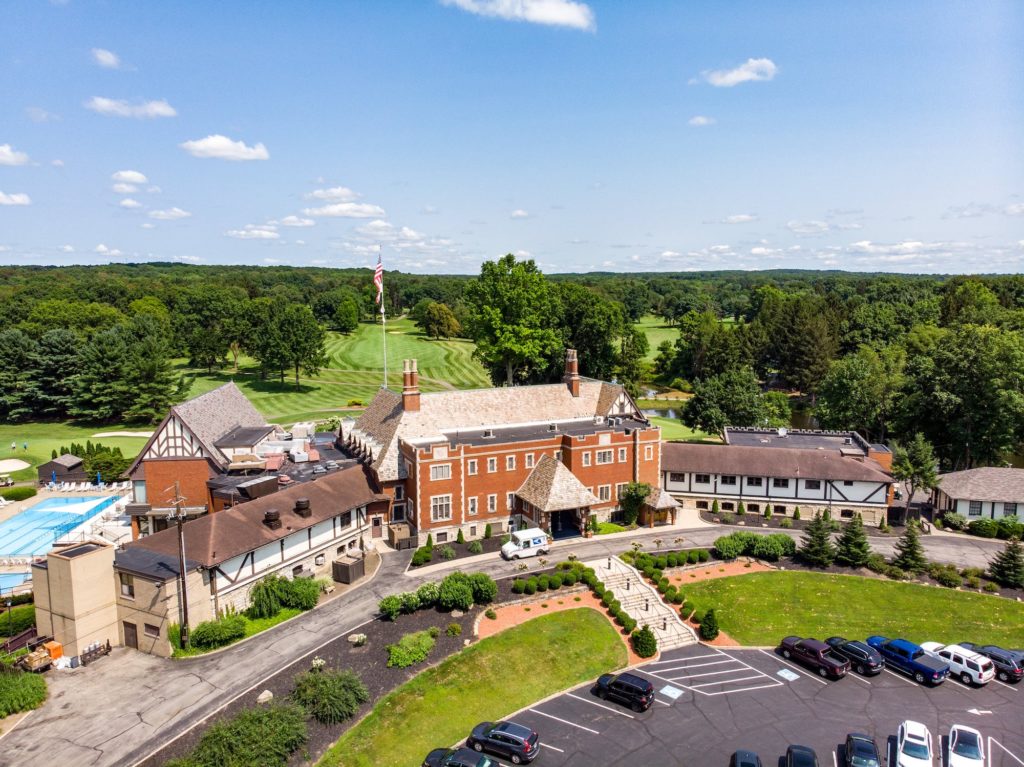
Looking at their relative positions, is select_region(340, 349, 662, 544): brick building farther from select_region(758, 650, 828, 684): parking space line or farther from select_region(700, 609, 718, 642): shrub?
select_region(758, 650, 828, 684): parking space line

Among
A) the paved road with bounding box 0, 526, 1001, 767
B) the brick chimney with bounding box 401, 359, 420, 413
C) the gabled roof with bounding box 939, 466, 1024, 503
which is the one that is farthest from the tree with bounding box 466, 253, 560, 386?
the gabled roof with bounding box 939, 466, 1024, 503

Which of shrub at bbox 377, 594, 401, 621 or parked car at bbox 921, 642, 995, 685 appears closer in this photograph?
parked car at bbox 921, 642, 995, 685

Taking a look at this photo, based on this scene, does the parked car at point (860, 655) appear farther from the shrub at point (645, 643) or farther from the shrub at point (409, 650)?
the shrub at point (409, 650)

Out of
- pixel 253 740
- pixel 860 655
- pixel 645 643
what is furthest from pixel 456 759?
pixel 860 655

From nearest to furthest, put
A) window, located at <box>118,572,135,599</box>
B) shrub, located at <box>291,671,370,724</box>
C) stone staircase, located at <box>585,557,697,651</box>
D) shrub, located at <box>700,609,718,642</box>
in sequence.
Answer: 1. shrub, located at <box>291,671,370,724</box>
2. window, located at <box>118,572,135,599</box>
3. shrub, located at <box>700,609,718,642</box>
4. stone staircase, located at <box>585,557,697,651</box>

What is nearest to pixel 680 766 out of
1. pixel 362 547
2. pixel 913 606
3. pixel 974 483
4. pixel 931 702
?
pixel 931 702

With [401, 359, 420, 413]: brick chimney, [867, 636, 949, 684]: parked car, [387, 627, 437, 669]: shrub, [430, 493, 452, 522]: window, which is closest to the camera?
[867, 636, 949, 684]: parked car

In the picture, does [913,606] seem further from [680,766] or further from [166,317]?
[166,317]
